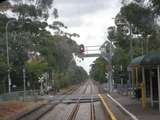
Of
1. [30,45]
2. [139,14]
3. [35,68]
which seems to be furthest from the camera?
[30,45]

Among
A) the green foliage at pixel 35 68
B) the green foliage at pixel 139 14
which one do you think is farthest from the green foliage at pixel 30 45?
the green foliage at pixel 139 14

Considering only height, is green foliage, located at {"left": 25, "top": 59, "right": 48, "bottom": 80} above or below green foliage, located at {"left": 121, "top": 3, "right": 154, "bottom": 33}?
below

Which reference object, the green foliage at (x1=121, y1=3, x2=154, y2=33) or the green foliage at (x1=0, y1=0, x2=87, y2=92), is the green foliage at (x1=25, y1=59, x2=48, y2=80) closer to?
the green foliage at (x1=0, y1=0, x2=87, y2=92)

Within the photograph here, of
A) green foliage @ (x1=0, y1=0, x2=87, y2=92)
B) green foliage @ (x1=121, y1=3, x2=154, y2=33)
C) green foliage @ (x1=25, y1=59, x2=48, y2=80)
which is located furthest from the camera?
green foliage @ (x1=25, y1=59, x2=48, y2=80)

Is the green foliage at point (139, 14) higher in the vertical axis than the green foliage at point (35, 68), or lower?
higher

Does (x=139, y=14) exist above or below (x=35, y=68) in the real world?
above

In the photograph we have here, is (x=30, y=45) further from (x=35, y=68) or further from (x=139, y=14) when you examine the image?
(x=139, y=14)

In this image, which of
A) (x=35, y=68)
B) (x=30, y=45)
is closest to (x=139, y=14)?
(x=35, y=68)

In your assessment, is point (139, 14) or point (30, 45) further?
point (30, 45)

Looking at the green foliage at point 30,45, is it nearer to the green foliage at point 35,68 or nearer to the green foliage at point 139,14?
the green foliage at point 35,68

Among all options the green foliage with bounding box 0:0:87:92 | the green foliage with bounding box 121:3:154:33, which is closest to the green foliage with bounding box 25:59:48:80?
the green foliage with bounding box 0:0:87:92

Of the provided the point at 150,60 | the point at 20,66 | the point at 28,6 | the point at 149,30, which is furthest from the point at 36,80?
the point at 150,60

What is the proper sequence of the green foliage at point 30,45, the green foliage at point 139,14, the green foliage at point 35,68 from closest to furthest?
1. the green foliage at point 139,14
2. the green foliage at point 30,45
3. the green foliage at point 35,68

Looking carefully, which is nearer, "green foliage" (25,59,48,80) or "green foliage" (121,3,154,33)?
"green foliage" (121,3,154,33)
